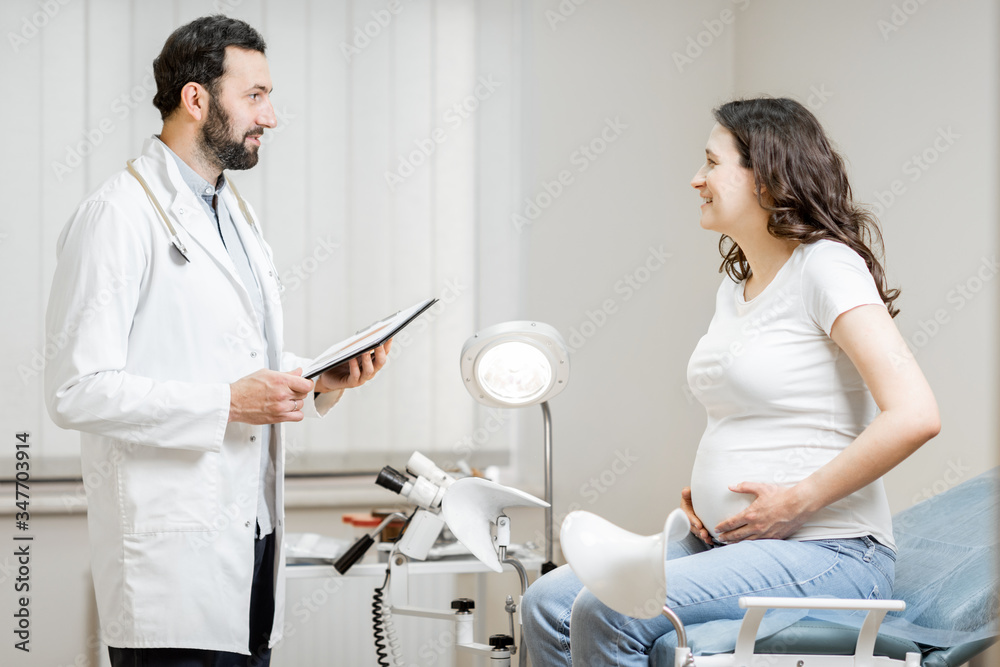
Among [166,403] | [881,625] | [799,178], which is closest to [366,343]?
[166,403]

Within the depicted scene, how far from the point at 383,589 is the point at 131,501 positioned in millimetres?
629

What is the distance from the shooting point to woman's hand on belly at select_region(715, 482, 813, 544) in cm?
124

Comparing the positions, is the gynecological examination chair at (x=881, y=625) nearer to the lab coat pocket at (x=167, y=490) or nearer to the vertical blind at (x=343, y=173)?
the lab coat pocket at (x=167, y=490)

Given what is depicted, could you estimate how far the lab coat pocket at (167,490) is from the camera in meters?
1.37

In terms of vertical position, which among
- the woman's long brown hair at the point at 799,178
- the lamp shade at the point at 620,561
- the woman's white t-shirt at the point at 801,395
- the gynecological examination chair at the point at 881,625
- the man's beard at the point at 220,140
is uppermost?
the man's beard at the point at 220,140

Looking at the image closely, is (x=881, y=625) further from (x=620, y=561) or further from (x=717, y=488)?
(x=620, y=561)

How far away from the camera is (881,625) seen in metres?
1.29

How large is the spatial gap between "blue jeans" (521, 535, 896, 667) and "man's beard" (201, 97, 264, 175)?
0.99 meters

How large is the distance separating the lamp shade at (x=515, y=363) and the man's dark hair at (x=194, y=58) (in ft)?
2.21

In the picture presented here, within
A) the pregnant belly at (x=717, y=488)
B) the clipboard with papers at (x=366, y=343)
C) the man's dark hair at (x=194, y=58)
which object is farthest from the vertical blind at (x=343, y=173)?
the pregnant belly at (x=717, y=488)

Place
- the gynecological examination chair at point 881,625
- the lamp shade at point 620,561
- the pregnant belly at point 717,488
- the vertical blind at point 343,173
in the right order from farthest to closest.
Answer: the vertical blind at point 343,173
the pregnant belly at point 717,488
the gynecological examination chair at point 881,625
the lamp shade at point 620,561

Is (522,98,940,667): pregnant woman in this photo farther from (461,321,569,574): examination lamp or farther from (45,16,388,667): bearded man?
(45,16,388,667): bearded man

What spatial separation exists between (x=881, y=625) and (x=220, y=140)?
137 centimetres

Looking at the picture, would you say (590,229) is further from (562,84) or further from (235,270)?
(235,270)
